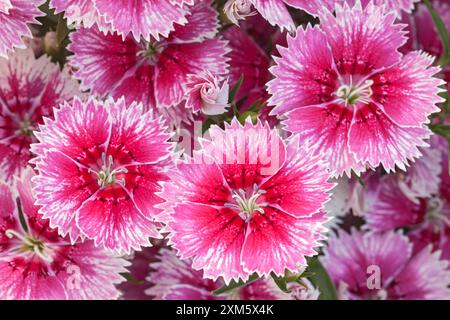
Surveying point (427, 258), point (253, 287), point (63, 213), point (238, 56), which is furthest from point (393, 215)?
point (63, 213)

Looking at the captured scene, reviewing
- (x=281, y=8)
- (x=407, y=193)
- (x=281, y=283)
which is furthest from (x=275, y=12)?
(x=407, y=193)

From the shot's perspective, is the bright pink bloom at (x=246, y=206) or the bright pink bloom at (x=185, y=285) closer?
the bright pink bloom at (x=246, y=206)

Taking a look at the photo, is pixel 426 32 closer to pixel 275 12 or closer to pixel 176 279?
pixel 275 12

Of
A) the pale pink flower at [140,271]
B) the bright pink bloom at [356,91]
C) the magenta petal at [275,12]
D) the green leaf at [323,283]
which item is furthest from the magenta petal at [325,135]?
the pale pink flower at [140,271]

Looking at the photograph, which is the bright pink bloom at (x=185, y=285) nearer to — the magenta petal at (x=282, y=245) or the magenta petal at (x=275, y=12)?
the magenta petal at (x=282, y=245)

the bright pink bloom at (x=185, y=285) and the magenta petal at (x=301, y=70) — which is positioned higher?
the magenta petal at (x=301, y=70)

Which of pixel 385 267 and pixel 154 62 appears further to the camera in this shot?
pixel 385 267
